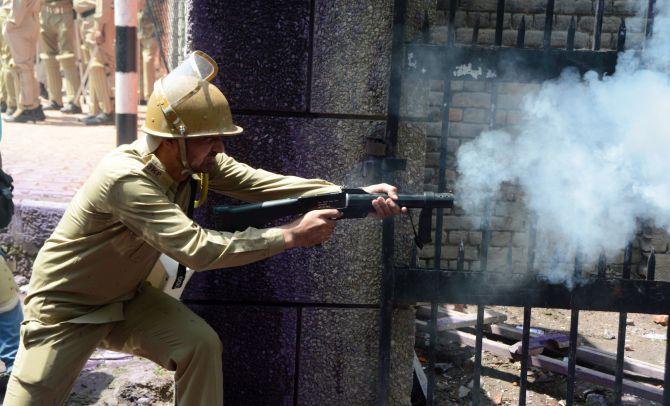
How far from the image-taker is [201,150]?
3.06 metres

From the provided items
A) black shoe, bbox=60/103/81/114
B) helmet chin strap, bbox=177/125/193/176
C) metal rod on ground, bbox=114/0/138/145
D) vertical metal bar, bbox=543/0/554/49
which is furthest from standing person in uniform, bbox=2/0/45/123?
vertical metal bar, bbox=543/0/554/49

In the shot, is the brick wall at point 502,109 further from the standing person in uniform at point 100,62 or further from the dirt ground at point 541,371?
the standing person in uniform at point 100,62

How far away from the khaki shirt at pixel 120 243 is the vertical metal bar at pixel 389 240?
449mm

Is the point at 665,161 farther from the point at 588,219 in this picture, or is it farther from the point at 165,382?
the point at 165,382

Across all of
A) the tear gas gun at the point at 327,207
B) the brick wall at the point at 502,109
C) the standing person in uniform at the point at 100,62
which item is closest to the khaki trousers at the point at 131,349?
the tear gas gun at the point at 327,207

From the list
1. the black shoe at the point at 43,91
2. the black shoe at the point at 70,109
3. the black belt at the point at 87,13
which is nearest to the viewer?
the black belt at the point at 87,13

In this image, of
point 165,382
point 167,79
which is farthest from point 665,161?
point 165,382

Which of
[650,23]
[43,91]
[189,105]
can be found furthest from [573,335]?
[43,91]

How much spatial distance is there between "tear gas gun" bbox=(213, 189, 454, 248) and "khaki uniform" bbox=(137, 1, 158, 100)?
11.4m

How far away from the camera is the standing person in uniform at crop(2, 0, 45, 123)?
1135 centimetres

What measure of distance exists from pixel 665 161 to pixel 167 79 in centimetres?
227

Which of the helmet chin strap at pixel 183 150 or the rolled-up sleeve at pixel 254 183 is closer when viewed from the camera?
the helmet chin strap at pixel 183 150

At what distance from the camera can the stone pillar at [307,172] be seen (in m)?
3.64

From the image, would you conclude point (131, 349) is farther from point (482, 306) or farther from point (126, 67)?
point (126, 67)
